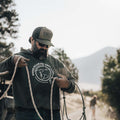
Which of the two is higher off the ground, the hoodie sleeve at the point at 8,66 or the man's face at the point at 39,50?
the man's face at the point at 39,50

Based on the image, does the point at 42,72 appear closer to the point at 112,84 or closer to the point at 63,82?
the point at 63,82

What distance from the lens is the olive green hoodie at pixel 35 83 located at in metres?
2.82

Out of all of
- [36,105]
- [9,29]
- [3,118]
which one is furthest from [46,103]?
[9,29]

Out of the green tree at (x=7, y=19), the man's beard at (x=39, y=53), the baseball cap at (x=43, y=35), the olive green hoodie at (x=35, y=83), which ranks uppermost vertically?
the green tree at (x=7, y=19)

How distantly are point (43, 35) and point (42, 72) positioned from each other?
0.48m

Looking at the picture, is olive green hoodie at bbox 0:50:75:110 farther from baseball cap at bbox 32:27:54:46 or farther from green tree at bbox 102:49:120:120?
green tree at bbox 102:49:120:120

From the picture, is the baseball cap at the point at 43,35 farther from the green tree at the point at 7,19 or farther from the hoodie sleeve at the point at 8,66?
the green tree at the point at 7,19

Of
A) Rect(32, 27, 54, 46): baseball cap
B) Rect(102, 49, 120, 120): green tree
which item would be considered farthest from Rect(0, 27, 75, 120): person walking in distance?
Rect(102, 49, 120, 120): green tree

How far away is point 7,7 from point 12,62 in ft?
86.2

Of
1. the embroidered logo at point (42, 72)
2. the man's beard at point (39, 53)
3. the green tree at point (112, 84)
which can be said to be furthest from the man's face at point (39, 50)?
the green tree at point (112, 84)

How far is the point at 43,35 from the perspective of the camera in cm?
308

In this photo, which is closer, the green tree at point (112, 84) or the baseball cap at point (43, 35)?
the baseball cap at point (43, 35)

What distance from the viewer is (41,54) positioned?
3.03 m

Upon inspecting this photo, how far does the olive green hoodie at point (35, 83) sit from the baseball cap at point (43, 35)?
0.21 metres
